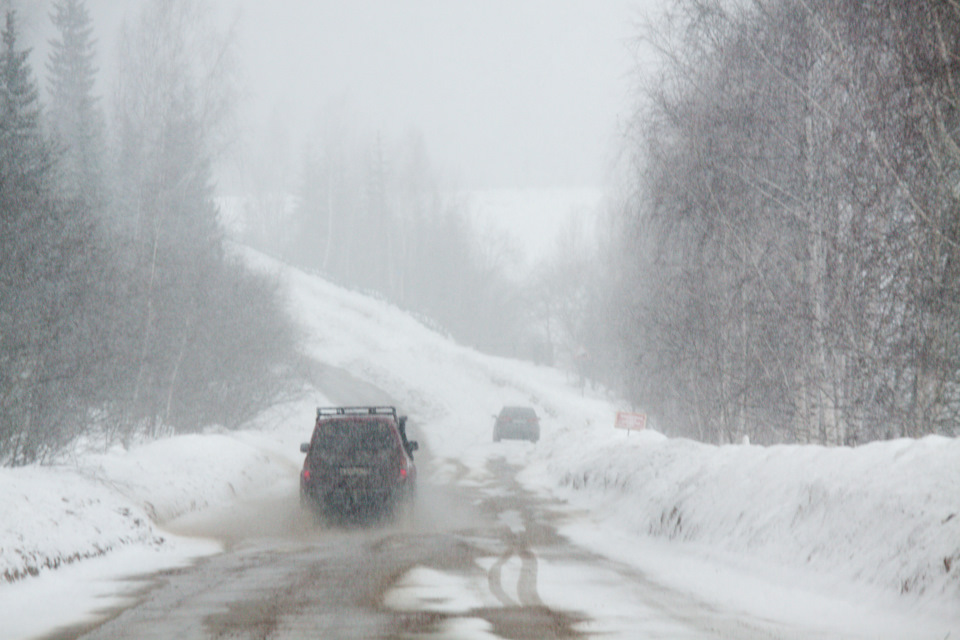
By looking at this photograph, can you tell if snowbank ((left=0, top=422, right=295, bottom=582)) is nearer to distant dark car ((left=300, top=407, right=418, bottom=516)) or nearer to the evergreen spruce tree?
distant dark car ((left=300, top=407, right=418, bottom=516))

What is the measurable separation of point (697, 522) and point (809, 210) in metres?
6.75

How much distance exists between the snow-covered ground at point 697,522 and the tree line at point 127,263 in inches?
71.4

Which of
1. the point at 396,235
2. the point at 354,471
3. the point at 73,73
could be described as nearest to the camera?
the point at 354,471

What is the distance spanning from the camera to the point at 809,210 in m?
17.2

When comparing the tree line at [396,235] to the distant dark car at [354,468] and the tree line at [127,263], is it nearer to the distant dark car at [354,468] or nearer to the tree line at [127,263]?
the tree line at [127,263]

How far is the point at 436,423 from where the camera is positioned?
53469 millimetres

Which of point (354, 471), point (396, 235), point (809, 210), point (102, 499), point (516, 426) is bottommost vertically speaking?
point (102, 499)

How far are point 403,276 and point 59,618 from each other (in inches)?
3292

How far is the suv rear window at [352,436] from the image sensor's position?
16.8 m

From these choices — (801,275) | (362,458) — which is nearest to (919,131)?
(801,275)

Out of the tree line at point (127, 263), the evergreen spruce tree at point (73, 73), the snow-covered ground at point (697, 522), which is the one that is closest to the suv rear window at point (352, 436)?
the snow-covered ground at point (697, 522)

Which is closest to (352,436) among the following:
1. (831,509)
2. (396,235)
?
(831,509)

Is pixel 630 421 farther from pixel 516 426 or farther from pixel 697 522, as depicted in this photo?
pixel 516 426

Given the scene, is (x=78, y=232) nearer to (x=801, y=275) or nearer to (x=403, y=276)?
(x=801, y=275)
